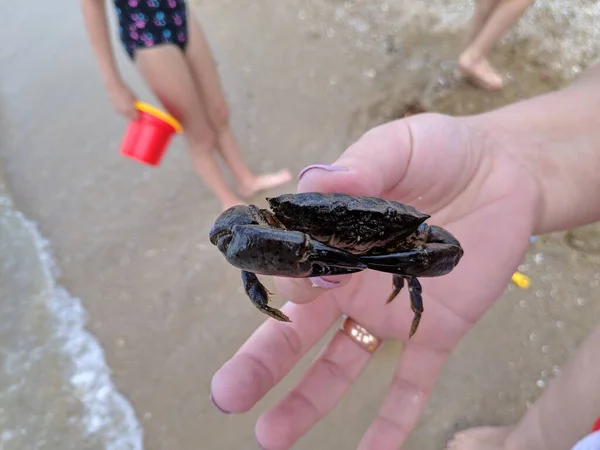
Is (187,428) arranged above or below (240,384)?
below

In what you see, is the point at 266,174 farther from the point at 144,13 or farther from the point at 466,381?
the point at 466,381

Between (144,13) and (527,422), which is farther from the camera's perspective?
(144,13)

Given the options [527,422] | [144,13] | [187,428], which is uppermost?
[144,13]

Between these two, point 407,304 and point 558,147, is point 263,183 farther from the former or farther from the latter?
point 558,147

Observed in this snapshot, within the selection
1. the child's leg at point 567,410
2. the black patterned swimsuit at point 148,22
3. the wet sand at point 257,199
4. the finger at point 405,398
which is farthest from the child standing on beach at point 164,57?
the child's leg at point 567,410

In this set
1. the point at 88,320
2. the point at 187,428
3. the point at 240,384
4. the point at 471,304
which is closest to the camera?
the point at 240,384

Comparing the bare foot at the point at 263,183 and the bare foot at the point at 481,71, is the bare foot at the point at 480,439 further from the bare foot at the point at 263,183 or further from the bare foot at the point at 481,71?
the bare foot at the point at 481,71

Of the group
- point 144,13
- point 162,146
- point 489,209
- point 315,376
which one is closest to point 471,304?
point 489,209

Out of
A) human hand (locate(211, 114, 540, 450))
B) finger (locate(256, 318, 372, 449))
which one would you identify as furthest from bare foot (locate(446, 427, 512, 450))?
finger (locate(256, 318, 372, 449))
